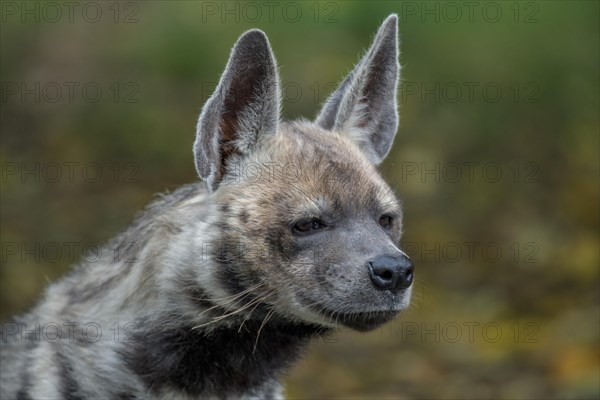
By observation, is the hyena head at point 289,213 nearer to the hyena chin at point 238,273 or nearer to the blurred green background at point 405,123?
the hyena chin at point 238,273

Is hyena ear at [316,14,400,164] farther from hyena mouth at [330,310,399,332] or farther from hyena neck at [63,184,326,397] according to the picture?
hyena mouth at [330,310,399,332]

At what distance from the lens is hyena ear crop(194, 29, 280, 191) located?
6043 mm

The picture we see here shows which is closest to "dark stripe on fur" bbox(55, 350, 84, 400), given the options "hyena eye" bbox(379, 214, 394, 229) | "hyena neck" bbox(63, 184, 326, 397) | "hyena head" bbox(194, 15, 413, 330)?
"hyena neck" bbox(63, 184, 326, 397)

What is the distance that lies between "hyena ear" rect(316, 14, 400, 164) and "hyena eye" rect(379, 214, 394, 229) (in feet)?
2.41

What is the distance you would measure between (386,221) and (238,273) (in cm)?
94

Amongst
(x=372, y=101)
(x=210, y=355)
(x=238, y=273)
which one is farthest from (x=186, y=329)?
(x=372, y=101)

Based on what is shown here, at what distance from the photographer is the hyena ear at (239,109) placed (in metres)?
6.04

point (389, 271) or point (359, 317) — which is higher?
point (389, 271)

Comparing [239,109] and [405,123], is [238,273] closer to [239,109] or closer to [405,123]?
[239,109]

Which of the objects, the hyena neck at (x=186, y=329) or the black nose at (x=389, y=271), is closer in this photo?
the black nose at (x=389, y=271)

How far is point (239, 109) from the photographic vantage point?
20.6 feet

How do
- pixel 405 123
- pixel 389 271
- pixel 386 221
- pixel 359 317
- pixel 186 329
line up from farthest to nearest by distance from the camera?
1. pixel 405 123
2. pixel 386 221
3. pixel 186 329
4. pixel 359 317
5. pixel 389 271

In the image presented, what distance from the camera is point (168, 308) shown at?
20.0ft

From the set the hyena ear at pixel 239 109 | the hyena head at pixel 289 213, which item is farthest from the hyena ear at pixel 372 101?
the hyena ear at pixel 239 109
